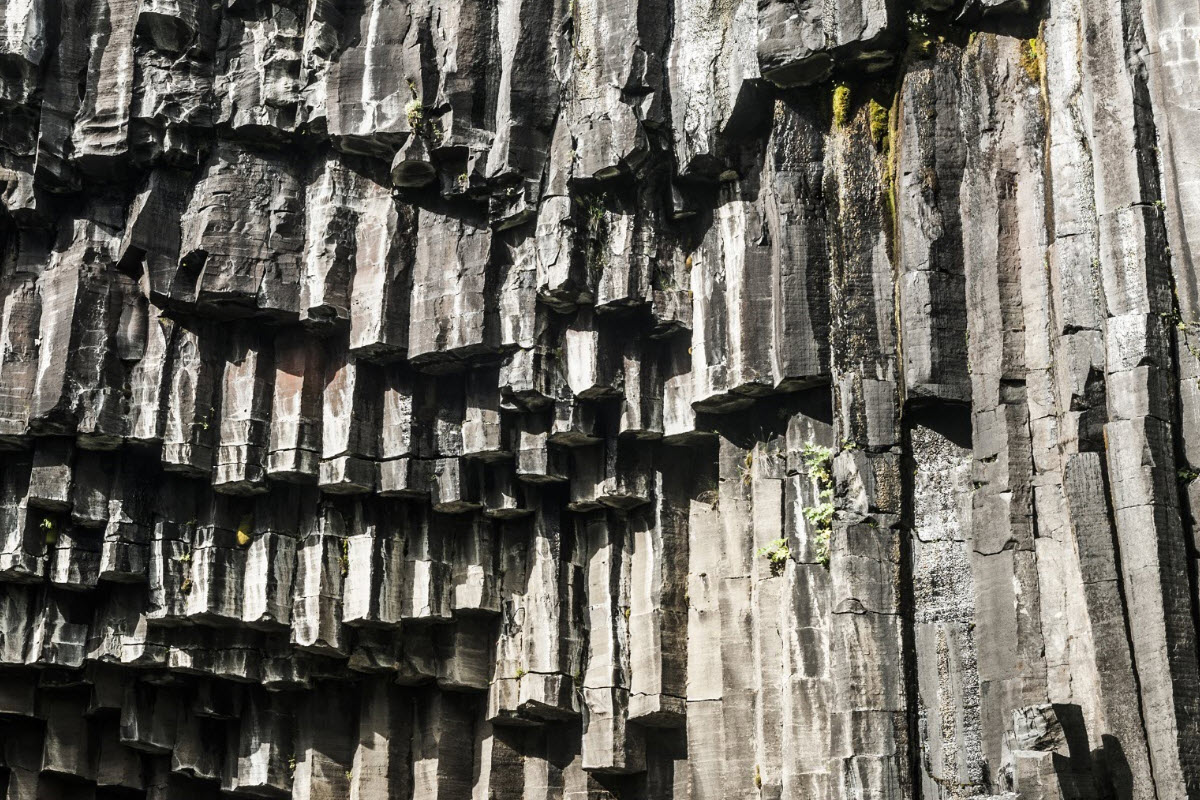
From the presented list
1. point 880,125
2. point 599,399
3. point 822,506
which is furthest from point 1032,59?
point 599,399

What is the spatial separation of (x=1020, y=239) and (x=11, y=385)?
11.0m

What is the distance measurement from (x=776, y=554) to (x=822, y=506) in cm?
81

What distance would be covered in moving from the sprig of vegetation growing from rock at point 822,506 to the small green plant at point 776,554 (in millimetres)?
527

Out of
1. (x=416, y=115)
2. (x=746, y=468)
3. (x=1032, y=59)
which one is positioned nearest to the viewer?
(x=1032, y=59)

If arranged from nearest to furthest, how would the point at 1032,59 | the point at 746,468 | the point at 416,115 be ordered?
the point at 1032,59 < the point at 746,468 < the point at 416,115

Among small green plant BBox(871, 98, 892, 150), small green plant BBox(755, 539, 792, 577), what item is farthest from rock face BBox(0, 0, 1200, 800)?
small green plant BBox(755, 539, 792, 577)

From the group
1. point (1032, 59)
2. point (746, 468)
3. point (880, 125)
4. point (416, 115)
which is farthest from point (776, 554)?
point (416, 115)

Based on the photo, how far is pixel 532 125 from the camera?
55.0 ft

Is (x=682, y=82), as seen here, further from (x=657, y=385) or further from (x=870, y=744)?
(x=870, y=744)

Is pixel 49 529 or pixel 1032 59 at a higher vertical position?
pixel 1032 59

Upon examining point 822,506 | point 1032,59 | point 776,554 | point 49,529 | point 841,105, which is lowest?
point 776,554

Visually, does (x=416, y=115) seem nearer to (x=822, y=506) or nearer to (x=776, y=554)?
(x=776, y=554)

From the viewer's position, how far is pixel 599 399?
16656 millimetres

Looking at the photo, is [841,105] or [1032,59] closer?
[1032,59]
